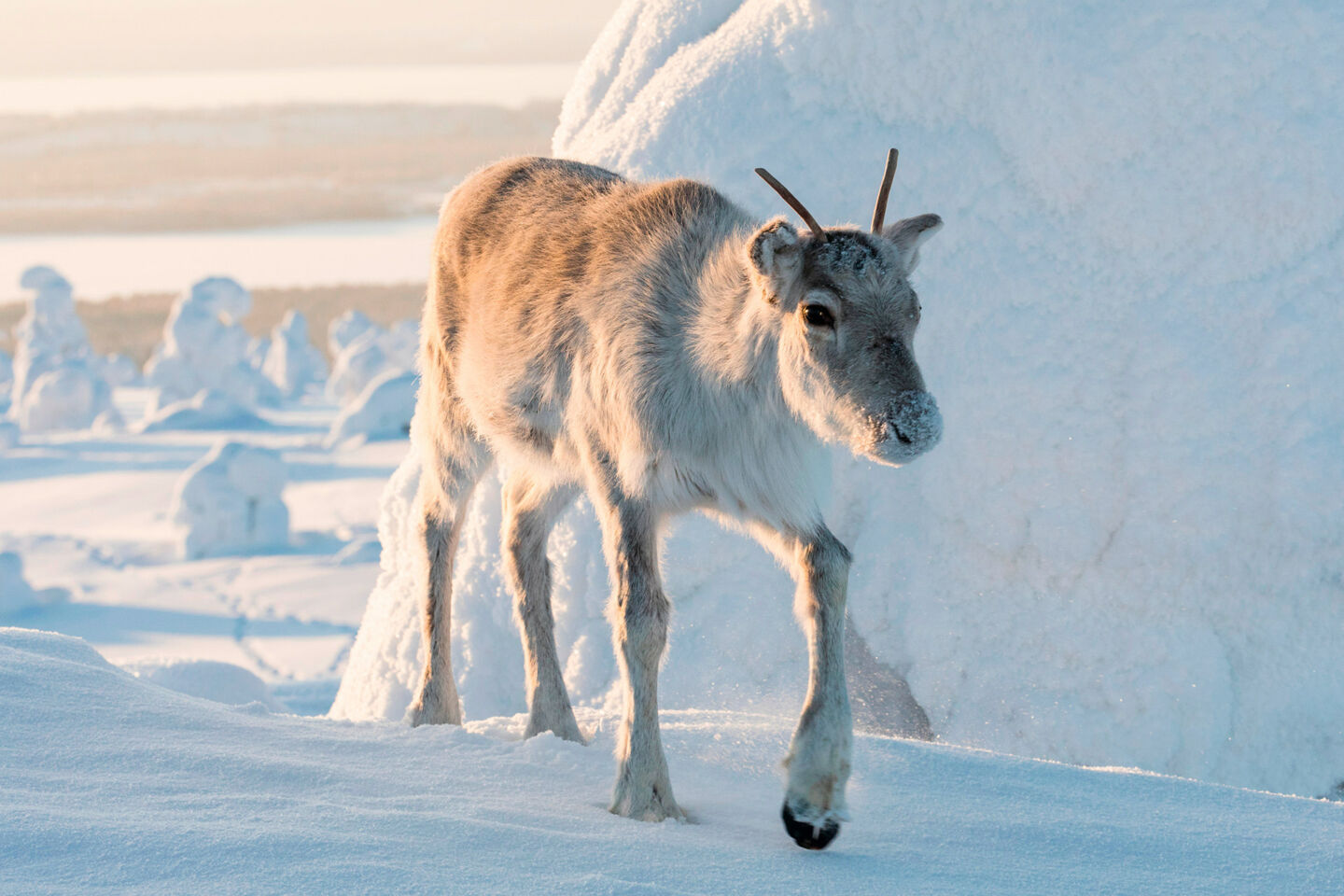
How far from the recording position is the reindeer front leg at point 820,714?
292 centimetres

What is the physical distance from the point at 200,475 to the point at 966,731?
1928 cm

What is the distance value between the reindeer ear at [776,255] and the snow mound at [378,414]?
2691 centimetres

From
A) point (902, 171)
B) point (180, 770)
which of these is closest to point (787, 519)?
point (180, 770)

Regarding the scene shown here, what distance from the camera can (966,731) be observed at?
14.6 ft

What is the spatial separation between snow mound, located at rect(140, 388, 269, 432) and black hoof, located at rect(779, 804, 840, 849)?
3330cm

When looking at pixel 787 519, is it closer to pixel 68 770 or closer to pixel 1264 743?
pixel 68 770

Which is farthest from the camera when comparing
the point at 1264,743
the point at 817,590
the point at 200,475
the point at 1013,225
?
the point at 200,475

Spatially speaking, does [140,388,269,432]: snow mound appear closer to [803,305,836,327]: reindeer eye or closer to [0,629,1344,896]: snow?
[0,629,1344,896]: snow

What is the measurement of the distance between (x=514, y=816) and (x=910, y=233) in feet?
5.52

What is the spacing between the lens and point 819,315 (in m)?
2.76

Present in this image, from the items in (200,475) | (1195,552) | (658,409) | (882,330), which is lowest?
(200,475)

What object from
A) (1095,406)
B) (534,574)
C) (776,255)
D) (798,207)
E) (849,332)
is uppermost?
(798,207)

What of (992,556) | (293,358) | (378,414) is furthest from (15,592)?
(293,358)

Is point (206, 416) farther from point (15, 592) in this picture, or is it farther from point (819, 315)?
point (819, 315)
